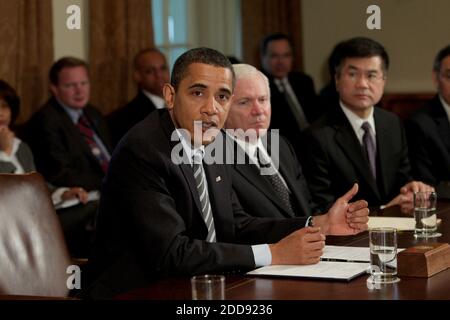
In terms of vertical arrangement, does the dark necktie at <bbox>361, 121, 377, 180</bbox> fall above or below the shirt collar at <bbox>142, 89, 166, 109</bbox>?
below

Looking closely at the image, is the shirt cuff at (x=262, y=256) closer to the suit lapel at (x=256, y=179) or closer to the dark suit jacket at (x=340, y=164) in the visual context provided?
the suit lapel at (x=256, y=179)

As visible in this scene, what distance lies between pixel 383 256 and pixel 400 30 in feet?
17.6

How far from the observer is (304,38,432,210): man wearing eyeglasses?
438cm

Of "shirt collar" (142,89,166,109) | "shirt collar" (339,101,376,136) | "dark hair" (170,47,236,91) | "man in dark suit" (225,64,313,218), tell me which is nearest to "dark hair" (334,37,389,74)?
"shirt collar" (339,101,376,136)

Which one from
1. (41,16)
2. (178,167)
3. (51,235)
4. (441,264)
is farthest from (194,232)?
(41,16)

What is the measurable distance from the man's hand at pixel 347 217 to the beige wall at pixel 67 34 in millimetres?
3316

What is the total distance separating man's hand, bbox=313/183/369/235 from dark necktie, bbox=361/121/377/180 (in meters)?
1.44

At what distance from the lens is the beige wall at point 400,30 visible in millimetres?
7410

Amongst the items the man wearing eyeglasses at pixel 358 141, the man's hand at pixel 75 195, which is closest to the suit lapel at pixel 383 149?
the man wearing eyeglasses at pixel 358 141

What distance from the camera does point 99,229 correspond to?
288cm

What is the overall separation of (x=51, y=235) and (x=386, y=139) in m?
2.18

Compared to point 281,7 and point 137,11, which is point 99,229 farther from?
point 281,7

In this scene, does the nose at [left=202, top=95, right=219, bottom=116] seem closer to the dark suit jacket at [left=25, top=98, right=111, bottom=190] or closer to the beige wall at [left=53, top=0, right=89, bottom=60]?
the dark suit jacket at [left=25, top=98, right=111, bottom=190]
